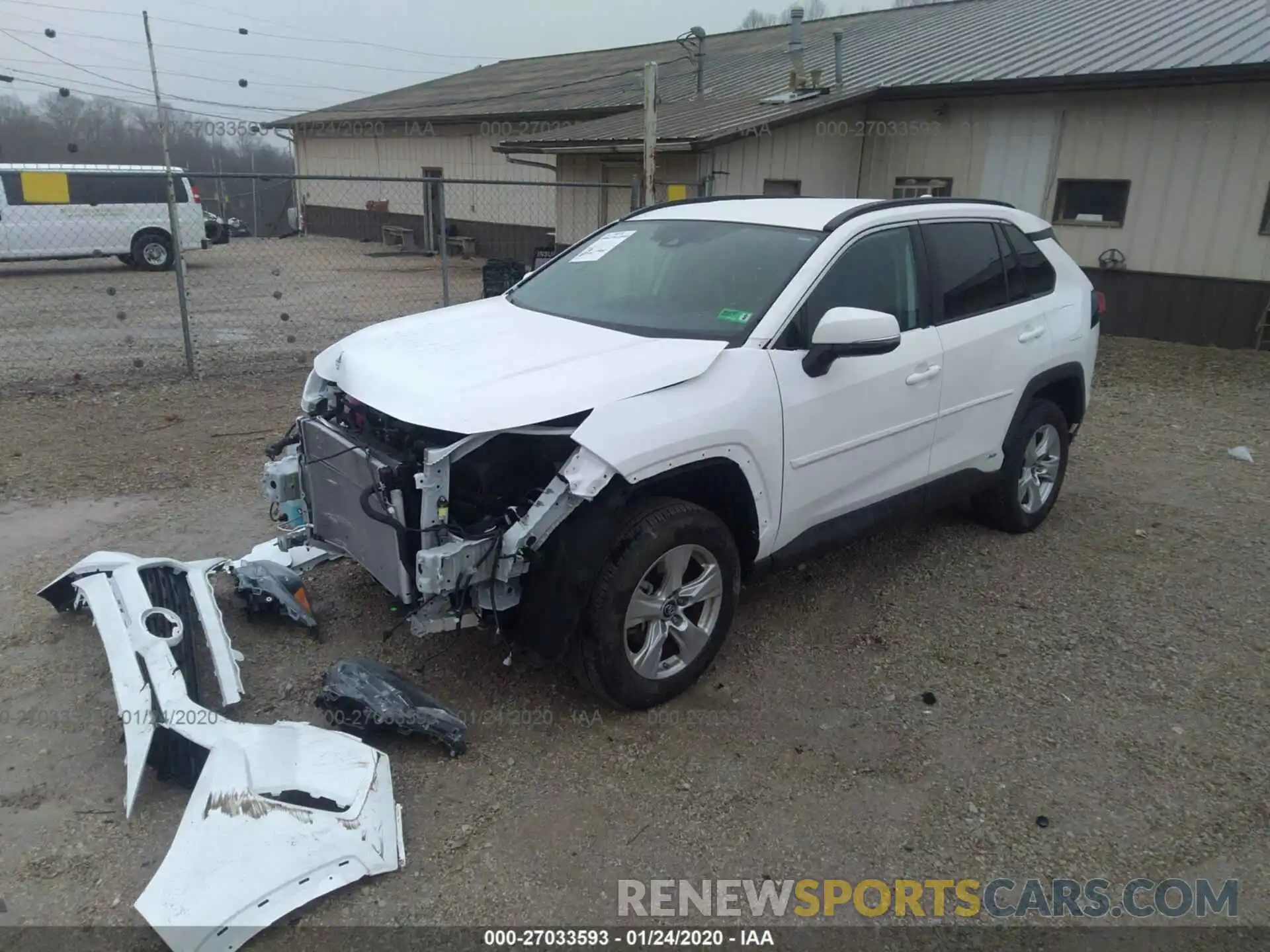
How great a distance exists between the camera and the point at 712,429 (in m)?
3.18

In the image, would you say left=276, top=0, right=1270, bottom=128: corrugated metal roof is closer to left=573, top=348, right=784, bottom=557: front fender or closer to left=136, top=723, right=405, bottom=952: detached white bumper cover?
left=573, top=348, right=784, bottom=557: front fender

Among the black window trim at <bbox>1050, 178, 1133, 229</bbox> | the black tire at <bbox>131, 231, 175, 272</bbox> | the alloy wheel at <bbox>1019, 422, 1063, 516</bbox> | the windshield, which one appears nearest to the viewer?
the windshield

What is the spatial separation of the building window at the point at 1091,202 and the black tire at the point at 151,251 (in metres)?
15.7

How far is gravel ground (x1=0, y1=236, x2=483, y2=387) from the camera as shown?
9211 millimetres

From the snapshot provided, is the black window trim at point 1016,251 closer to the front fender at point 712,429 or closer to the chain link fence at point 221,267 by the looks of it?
the front fender at point 712,429

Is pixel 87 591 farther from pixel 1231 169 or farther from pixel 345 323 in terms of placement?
pixel 1231 169

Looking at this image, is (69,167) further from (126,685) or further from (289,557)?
(126,685)

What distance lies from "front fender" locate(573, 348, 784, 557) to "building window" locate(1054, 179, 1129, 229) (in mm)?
10962

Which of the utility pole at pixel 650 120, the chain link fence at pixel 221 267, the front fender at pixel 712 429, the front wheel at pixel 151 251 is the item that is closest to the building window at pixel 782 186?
the chain link fence at pixel 221 267

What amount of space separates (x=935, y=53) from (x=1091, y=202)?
14.7 ft

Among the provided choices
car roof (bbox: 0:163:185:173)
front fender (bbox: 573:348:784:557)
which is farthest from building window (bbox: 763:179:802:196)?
front fender (bbox: 573:348:784:557)

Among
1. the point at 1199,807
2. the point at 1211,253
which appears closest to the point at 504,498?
the point at 1199,807

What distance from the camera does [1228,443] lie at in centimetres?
712

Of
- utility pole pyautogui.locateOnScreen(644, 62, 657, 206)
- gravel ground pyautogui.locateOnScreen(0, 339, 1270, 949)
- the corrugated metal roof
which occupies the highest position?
the corrugated metal roof
